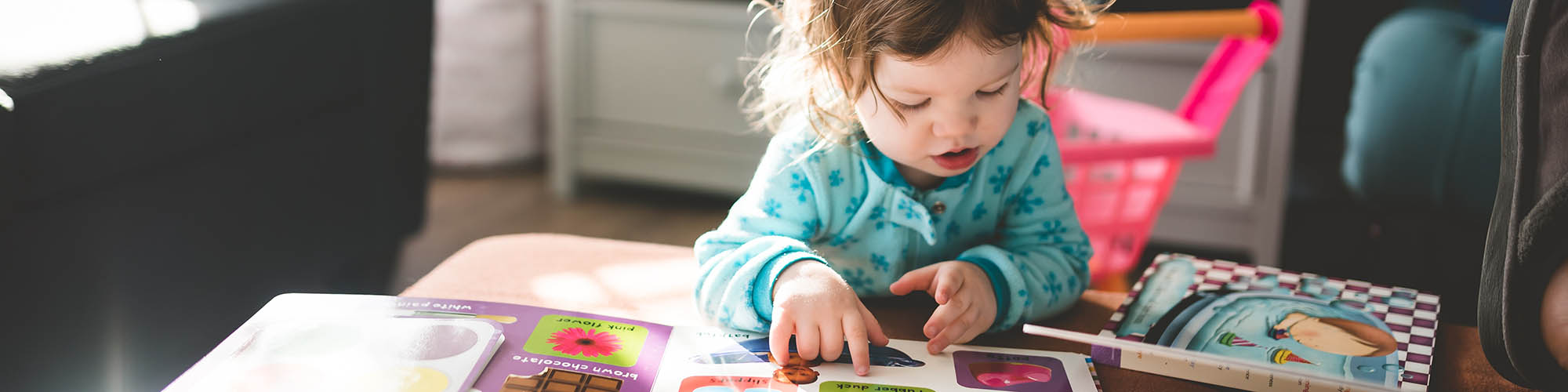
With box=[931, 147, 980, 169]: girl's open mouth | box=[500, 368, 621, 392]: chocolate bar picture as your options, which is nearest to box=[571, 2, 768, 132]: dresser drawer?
box=[931, 147, 980, 169]: girl's open mouth

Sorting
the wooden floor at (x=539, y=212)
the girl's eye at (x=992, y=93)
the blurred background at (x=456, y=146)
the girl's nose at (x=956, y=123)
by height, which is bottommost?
the wooden floor at (x=539, y=212)

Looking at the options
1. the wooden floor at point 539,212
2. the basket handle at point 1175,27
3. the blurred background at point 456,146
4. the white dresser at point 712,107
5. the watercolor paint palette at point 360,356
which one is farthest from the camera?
the wooden floor at point 539,212

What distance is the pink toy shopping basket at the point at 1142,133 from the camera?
116 centimetres

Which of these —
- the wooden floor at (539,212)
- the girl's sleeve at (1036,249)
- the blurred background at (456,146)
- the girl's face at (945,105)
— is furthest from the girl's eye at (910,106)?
the wooden floor at (539,212)

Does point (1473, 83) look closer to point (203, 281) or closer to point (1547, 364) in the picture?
point (1547, 364)

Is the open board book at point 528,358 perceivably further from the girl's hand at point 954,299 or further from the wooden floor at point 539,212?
the wooden floor at point 539,212

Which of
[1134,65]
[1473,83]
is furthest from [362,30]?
[1473,83]

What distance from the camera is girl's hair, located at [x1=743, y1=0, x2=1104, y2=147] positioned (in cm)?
57

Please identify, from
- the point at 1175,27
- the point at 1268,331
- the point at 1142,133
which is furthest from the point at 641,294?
the point at 1142,133

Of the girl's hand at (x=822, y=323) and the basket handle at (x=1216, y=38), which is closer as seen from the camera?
the girl's hand at (x=822, y=323)

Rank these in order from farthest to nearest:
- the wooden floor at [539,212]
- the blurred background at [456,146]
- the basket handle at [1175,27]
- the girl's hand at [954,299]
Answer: the wooden floor at [539,212] → the basket handle at [1175,27] → the blurred background at [456,146] → the girl's hand at [954,299]

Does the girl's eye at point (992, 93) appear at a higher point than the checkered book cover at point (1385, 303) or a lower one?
higher

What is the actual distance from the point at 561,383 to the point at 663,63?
149 centimetres

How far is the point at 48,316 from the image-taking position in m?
0.89
